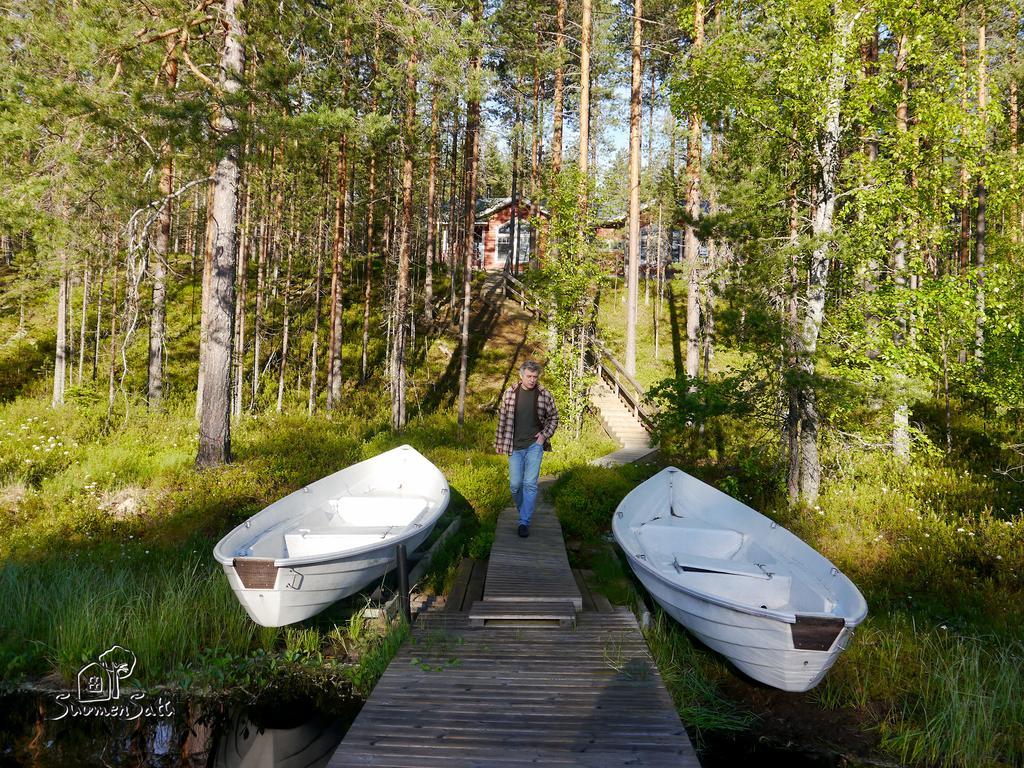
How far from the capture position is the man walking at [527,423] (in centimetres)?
678

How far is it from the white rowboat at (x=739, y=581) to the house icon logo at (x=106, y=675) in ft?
16.2

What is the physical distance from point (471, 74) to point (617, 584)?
8353 mm

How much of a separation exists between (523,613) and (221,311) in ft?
23.3

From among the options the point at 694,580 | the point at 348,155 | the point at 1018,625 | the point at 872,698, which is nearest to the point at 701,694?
the point at 694,580

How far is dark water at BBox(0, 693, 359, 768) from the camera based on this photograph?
4.58 m

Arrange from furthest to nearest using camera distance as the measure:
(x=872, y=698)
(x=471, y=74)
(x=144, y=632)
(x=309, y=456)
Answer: (x=309, y=456), (x=471, y=74), (x=144, y=632), (x=872, y=698)

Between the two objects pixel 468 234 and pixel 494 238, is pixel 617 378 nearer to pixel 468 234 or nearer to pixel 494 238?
pixel 468 234

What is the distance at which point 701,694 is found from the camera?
4.90 meters

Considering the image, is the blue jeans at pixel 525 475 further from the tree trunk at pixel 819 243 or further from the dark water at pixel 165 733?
the tree trunk at pixel 819 243

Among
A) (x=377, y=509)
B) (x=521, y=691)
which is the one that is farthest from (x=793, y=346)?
(x=377, y=509)

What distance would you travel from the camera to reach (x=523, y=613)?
5223 mm

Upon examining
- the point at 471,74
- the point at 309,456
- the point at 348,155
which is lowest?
the point at 309,456

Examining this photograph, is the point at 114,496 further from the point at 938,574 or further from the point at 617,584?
the point at 938,574

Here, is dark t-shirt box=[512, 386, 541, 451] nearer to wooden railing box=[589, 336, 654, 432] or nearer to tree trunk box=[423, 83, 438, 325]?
wooden railing box=[589, 336, 654, 432]
